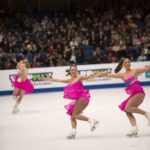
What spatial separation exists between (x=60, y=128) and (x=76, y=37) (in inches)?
372

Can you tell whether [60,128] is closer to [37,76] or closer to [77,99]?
[77,99]

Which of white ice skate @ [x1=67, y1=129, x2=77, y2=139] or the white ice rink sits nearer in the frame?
the white ice rink

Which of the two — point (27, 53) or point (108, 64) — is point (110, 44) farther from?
point (27, 53)

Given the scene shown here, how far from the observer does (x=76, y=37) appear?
59.0 feet

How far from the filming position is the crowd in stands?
1666 cm

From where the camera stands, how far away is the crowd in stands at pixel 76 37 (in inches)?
656

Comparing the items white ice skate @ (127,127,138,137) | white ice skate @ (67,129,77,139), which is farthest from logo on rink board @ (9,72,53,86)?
white ice skate @ (127,127,138,137)

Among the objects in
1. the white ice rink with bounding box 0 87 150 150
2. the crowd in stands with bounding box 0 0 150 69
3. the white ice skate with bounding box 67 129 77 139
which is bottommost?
the white ice rink with bounding box 0 87 150 150

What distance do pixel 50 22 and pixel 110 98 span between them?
21.6ft

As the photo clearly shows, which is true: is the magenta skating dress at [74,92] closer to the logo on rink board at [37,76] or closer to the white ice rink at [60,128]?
the white ice rink at [60,128]

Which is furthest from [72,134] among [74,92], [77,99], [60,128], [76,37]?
[76,37]

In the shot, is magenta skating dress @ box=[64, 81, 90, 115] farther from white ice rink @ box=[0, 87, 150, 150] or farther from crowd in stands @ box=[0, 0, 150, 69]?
crowd in stands @ box=[0, 0, 150, 69]

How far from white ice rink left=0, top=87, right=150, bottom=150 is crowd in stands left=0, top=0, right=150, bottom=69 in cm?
336

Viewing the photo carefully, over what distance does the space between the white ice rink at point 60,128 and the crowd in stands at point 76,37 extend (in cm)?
336
